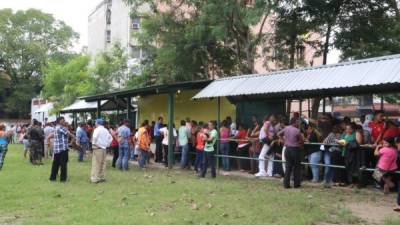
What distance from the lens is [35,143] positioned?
1956cm

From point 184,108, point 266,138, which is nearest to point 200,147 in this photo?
point 266,138

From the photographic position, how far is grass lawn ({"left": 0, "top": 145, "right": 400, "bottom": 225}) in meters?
8.87

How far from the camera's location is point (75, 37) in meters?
68.6

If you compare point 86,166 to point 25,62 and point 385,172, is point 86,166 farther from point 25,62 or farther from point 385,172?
point 25,62

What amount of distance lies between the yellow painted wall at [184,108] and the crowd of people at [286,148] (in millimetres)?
1330

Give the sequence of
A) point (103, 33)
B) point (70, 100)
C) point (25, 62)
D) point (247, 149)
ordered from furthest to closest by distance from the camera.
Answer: point (25, 62)
point (103, 33)
point (70, 100)
point (247, 149)

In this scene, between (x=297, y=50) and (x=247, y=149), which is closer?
(x=247, y=149)

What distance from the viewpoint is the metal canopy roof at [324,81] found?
11.2 m

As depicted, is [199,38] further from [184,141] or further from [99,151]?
[99,151]

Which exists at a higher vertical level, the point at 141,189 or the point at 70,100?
the point at 70,100

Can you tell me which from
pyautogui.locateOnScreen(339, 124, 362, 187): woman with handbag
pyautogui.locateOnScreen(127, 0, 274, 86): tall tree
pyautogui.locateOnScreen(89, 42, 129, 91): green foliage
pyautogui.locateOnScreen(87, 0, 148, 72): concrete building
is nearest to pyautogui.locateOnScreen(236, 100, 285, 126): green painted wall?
pyautogui.locateOnScreen(127, 0, 274, 86): tall tree

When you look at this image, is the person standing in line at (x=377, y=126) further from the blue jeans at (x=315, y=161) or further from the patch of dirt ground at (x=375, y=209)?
the patch of dirt ground at (x=375, y=209)

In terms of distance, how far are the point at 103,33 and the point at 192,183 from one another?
4506 cm

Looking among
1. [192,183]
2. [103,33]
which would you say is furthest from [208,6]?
[103,33]
